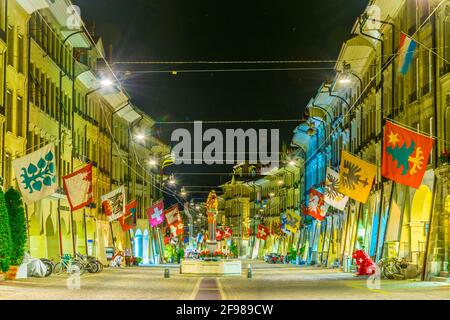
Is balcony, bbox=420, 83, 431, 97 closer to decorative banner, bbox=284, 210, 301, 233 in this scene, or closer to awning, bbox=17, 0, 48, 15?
awning, bbox=17, 0, 48, 15

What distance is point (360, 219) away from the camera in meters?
63.2

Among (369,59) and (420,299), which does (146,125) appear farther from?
(420,299)

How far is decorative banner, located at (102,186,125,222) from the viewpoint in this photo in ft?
195

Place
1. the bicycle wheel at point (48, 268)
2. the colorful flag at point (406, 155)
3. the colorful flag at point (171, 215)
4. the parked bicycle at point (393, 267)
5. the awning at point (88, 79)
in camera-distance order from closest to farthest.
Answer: the colorful flag at point (406, 155), the parked bicycle at point (393, 267), the bicycle wheel at point (48, 268), the awning at point (88, 79), the colorful flag at point (171, 215)

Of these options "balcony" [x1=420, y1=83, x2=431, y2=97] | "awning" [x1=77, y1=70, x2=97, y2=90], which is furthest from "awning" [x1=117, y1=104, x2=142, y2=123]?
"balcony" [x1=420, y1=83, x2=431, y2=97]

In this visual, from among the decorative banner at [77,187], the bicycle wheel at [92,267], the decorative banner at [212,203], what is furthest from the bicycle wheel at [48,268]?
the decorative banner at [212,203]

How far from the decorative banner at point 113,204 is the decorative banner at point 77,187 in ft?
47.5

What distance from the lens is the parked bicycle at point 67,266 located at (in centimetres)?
4516

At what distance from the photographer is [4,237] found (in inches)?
1404

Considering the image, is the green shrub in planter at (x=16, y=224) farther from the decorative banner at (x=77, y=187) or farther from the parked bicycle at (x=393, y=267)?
the parked bicycle at (x=393, y=267)

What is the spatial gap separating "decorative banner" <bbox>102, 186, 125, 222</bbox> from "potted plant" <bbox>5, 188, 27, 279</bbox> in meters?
20.3

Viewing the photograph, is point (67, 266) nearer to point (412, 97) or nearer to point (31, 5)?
point (31, 5)

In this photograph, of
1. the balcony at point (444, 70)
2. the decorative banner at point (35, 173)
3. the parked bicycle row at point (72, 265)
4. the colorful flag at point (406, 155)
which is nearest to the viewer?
the colorful flag at point (406, 155)
